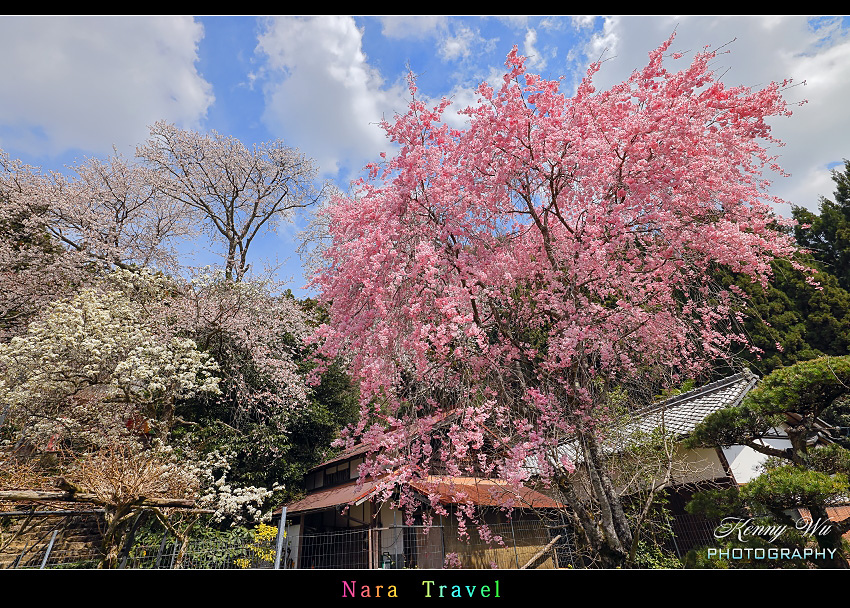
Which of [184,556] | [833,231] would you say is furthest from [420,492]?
[833,231]

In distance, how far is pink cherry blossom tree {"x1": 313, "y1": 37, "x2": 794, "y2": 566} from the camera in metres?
3.83

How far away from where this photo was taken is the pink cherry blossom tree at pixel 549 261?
3.83 m

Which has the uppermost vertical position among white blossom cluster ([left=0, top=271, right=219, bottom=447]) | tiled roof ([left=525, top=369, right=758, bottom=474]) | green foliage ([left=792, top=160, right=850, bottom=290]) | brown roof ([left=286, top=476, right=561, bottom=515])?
green foliage ([left=792, top=160, right=850, bottom=290])

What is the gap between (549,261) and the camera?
431 centimetres

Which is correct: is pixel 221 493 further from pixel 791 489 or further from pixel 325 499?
pixel 791 489

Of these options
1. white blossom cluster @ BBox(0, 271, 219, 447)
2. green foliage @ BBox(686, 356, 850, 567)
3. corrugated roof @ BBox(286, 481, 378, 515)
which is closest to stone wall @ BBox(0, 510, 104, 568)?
white blossom cluster @ BBox(0, 271, 219, 447)

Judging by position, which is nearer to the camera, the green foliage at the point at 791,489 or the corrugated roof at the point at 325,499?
the green foliage at the point at 791,489

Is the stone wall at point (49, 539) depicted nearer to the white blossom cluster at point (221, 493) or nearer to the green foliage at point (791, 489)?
the white blossom cluster at point (221, 493)

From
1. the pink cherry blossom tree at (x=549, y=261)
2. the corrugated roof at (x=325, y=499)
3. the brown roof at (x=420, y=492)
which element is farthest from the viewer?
the corrugated roof at (x=325, y=499)

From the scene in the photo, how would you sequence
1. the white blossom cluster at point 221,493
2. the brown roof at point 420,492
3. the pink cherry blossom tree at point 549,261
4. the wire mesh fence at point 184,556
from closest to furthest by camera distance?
1. the pink cherry blossom tree at point 549,261
2. the brown roof at point 420,492
3. the wire mesh fence at point 184,556
4. the white blossom cluster at point 221,493

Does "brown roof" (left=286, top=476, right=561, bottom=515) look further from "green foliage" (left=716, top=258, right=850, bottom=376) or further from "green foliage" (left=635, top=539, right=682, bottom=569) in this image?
"green foliage" (left=716, top=258, right=850, bottom=376)

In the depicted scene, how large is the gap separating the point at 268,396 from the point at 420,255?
7441 mm

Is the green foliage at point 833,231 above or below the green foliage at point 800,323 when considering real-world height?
above

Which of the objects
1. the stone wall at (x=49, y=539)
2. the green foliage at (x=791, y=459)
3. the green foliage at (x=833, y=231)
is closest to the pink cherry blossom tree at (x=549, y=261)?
the green foliage at (x=791, y=459)
